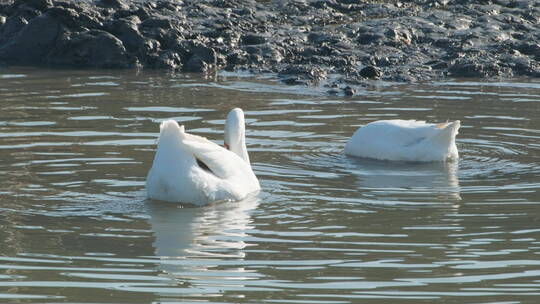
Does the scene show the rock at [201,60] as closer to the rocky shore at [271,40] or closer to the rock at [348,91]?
the rocky shore at [271,40]

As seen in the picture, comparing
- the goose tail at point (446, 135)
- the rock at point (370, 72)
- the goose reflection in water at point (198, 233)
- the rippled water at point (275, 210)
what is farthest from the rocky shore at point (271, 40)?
the goose reflection in water at point (198, 233)

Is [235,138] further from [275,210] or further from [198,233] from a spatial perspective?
[198,233]

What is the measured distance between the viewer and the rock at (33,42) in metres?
19.6

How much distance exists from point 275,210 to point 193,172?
793 mm

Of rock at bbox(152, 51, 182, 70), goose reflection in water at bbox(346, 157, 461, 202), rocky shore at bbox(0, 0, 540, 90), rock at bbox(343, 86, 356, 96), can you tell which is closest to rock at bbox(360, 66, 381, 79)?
rocky shore at bbox(0, 0, 540, 90)

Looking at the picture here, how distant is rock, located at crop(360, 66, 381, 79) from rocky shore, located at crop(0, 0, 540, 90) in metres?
0.02

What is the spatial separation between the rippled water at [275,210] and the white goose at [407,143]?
0.53 feet

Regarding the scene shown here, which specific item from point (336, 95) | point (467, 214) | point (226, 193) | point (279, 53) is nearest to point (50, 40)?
point (279, 53)

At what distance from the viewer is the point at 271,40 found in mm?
20188

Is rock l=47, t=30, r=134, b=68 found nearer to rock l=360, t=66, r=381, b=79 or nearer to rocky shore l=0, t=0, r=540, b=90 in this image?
rocky shore l=0, t=0, r=540, b=90

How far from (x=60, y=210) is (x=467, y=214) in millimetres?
3487

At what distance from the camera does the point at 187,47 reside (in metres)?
19.5

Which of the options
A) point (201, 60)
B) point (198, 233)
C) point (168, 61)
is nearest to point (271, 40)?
point (201, 60)

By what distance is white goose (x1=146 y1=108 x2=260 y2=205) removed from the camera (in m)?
9.40
